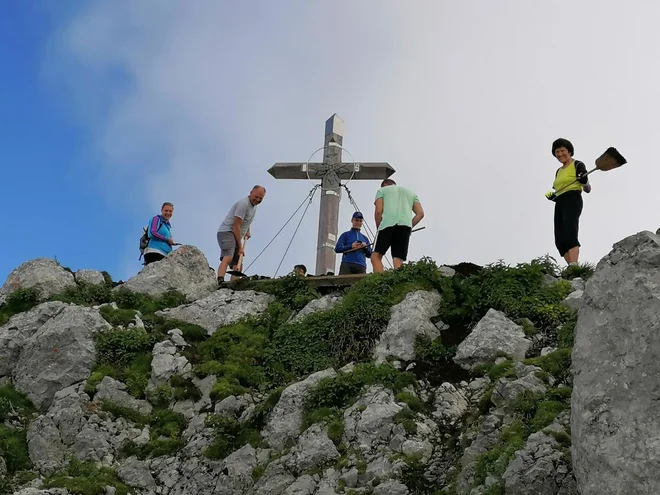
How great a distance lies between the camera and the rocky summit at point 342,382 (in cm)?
844

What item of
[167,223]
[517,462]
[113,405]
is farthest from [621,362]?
[167,223]

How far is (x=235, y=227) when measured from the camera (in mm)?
17234

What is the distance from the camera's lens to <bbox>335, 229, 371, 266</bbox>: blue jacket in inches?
667

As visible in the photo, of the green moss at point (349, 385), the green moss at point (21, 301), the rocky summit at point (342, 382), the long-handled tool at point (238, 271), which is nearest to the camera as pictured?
the rocky summit at point (342, 382)

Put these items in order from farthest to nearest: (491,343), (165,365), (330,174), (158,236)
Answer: (330,174) < (158,236) < (165,365) < (491,343)

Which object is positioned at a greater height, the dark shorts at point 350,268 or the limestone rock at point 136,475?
the dark shorts at point 350,268

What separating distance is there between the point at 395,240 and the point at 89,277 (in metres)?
6.00

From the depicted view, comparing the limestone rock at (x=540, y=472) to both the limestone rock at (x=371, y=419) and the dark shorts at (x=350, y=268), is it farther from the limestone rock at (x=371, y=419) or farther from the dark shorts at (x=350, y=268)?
the dark shorts at (x=350, y=268)

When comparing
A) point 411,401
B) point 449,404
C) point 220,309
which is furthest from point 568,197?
point 220,309

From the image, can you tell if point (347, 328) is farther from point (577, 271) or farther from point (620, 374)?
point (620, 374)

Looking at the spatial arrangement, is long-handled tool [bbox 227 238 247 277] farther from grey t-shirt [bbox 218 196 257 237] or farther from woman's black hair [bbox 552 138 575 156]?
woman's black hair [bbox 552 138 575 156]

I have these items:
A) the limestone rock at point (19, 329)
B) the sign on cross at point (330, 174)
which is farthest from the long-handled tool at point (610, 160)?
the limestone rock at point (19, 329)

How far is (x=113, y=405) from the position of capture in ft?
41.7

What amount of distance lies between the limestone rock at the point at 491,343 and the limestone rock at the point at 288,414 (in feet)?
6.07
